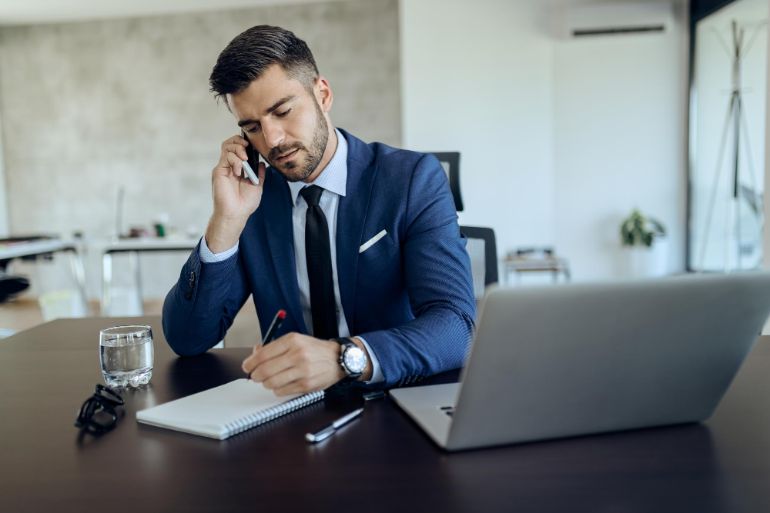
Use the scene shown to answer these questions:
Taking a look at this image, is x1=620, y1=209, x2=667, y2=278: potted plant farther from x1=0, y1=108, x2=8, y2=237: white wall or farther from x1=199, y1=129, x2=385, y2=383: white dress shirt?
→ x1=0, y1=108, x2=8, y2=237: white wall

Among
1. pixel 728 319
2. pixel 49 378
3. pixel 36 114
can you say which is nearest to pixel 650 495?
pixel 728 319

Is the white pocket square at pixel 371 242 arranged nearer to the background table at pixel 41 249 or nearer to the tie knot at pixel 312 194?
the tie knot at pixel 312 194

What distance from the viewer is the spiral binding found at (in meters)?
0.83

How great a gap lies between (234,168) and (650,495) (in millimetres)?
1059

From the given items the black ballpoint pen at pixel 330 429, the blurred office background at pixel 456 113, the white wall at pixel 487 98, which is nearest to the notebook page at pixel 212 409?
the black ballpoint pen at pixel 330 429

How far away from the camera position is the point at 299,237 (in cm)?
146

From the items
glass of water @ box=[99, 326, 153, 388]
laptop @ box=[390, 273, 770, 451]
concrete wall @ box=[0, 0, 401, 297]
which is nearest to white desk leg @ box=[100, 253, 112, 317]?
concrete wall @ box=[0, 0, 401, 297]

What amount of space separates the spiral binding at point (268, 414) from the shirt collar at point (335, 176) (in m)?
0.60

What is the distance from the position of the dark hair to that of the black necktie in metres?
0.29

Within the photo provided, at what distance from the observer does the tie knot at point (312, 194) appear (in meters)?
1.43

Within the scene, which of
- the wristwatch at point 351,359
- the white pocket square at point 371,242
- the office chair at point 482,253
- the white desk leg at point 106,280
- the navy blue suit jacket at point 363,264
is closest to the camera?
the wristwatch at point 351,359

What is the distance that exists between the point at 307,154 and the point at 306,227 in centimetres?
16

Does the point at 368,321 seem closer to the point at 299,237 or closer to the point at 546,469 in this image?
the point at 299,237

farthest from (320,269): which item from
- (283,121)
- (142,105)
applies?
(142,105)
